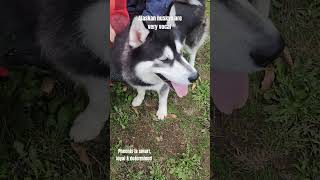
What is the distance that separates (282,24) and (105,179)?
0.74 metres

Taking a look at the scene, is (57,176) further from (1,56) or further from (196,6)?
(196,6)

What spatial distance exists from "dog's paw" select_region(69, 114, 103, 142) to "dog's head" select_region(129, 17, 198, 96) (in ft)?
0.84

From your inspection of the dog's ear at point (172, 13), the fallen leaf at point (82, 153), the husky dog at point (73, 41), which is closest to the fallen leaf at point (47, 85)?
the husky dog at point (73, 41)

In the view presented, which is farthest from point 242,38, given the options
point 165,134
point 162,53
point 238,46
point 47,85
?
point 47,85

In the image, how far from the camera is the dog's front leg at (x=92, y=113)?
1.69m

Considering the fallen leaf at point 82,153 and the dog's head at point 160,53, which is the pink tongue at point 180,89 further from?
the fallen leaf at point 82,153

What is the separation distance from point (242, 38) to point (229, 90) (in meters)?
0.16

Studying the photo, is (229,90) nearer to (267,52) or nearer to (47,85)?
(267,52)

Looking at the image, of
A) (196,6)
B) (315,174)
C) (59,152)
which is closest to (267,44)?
(196,6)

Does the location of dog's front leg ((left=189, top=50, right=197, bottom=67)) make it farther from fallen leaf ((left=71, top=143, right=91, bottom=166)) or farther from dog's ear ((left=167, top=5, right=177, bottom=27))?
fallen leaf ((left=71, top=143, right=91, bottom=166))

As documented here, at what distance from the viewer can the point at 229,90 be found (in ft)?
5.63

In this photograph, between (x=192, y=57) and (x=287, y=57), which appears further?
(x=287, y=57)

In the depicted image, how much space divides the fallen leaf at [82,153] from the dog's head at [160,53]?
34 centimetres

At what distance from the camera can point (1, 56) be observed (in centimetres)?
174
